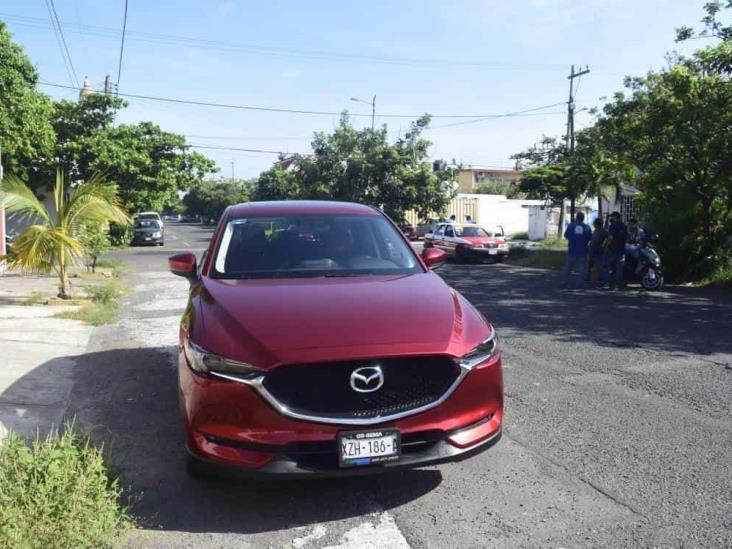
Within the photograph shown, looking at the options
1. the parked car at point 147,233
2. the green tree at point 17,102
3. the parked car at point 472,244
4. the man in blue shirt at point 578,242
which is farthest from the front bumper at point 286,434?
the parked car at point 147,233

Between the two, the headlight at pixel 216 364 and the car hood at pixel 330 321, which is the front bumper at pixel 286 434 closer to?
the headlight at pixel 216 364

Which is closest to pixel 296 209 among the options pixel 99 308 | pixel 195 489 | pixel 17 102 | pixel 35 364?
pixel 195 489

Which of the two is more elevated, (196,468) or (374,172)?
(374,172)

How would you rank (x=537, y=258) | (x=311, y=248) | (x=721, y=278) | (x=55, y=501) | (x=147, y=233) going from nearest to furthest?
(x=55, y=501) → (x=311, y=248) → (x=721, y=278) → (x=537, y=258) → (x=147, y=233)

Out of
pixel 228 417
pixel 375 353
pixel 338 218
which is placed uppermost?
pixel 338 218

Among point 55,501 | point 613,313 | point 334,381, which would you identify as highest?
point 334,381

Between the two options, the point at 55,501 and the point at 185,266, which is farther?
the point at 185,266

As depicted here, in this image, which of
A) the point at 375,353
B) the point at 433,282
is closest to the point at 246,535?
the point at 375,353

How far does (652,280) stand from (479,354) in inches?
458

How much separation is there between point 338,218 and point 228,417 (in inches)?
94.2

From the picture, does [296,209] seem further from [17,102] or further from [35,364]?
[17,102]

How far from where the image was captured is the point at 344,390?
11.3 feet

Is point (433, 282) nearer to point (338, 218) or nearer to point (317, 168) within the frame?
point (338, 218)

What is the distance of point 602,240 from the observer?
14.8 m
